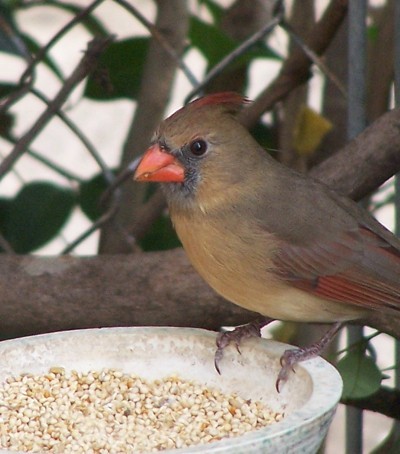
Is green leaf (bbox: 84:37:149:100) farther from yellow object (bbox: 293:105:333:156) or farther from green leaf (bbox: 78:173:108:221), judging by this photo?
yellow object (bbox: 293:105:333:156)

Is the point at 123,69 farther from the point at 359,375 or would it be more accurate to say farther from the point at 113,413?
the point at 113,413

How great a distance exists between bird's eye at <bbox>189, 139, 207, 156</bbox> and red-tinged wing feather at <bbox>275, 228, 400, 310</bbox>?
0.90 feet

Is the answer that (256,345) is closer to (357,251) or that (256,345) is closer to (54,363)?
(54,363)

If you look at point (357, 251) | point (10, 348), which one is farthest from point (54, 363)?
point (357, 251)

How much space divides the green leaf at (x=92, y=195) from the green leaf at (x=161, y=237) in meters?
0.17

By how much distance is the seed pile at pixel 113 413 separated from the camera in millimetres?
1669

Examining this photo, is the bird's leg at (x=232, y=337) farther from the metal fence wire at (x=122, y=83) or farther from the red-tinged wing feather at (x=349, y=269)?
the metal fence wire at (x=122, y=83)

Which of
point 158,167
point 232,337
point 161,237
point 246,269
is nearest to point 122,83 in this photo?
point 161,237

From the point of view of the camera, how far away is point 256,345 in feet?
6.32

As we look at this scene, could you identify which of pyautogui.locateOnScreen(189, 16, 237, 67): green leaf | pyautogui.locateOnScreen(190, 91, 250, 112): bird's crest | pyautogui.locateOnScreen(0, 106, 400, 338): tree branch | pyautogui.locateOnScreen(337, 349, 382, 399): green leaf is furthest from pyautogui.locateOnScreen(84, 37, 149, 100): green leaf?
pyautogui.locateOnScreen(337, 349, 382, 399): green leaf

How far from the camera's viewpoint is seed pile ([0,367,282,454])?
1669 millimetres

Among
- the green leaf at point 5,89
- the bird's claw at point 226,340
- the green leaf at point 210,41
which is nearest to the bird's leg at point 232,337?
the bird's claw at point 226,340

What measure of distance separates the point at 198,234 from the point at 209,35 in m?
1.02

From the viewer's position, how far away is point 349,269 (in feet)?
8.05
